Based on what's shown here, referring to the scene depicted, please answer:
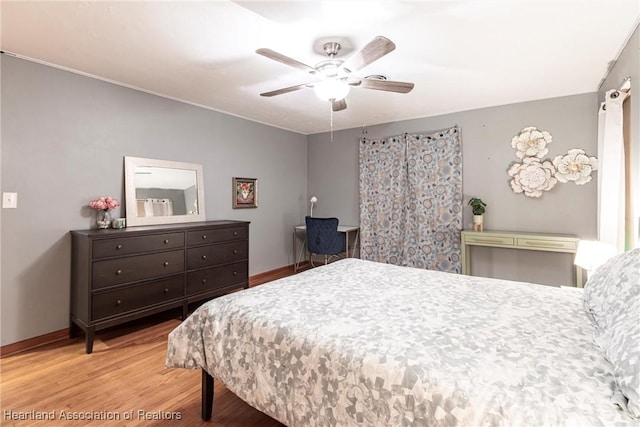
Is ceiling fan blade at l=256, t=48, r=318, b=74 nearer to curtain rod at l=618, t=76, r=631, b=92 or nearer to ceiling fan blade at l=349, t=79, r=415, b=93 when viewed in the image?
ceiling fan blade at l=349, t=79, r=415, b=93

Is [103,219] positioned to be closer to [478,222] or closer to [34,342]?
[34,342]

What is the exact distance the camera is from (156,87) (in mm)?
3010

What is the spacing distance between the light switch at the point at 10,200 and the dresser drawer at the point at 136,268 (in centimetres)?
75

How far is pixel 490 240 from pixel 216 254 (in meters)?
3.09

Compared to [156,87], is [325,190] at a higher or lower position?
lower

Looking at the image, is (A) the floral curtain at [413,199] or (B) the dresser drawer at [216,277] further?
(A) the floral curtain at [413,199]

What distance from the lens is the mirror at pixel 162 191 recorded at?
118 inches

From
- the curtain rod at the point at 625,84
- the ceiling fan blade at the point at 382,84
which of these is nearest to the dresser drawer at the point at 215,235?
the ceiling fan blade at the point at 382,84

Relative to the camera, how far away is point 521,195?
3.58 metres

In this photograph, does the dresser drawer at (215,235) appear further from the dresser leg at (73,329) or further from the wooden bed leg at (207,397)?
the wooden bed leg at (207,397)

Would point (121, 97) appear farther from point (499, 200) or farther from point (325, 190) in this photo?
point (499, 200)

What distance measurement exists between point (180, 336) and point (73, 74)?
252cm

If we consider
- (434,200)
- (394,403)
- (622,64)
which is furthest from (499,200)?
(394,403)

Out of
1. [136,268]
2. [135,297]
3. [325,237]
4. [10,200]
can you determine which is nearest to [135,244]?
[136,268]
